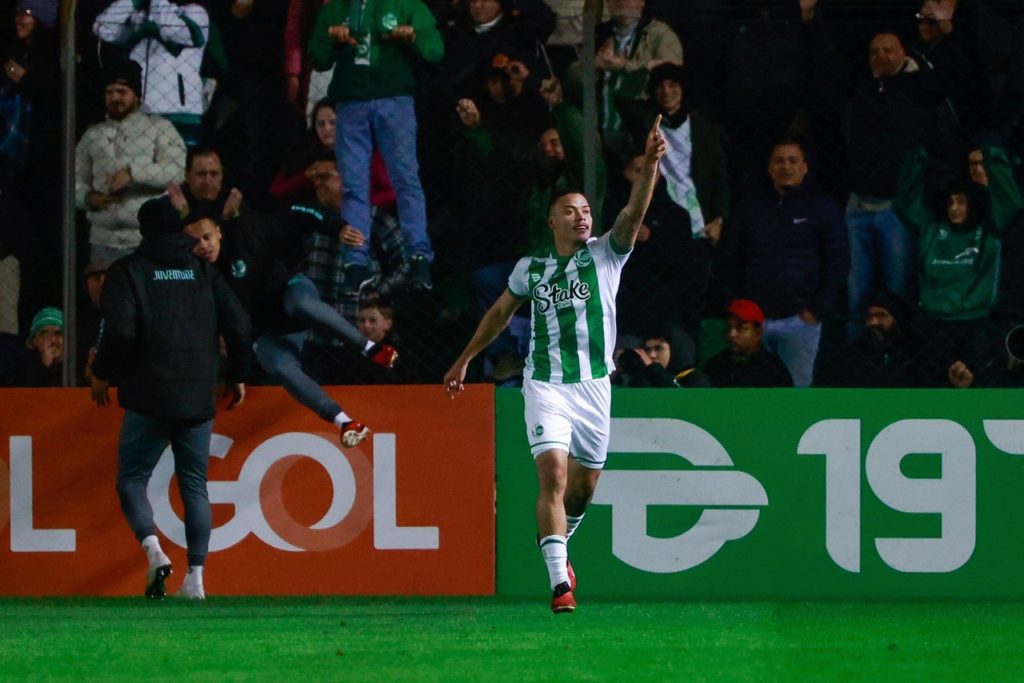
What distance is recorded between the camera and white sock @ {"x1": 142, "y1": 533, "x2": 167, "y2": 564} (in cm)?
749

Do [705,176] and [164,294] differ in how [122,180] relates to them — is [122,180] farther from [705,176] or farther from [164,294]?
[705,176]

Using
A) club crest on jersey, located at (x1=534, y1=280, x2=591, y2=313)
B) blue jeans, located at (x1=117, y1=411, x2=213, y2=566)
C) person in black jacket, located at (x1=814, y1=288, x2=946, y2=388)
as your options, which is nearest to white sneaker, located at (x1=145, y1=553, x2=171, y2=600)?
blue jeans, located at (x1=117, y1=411, x2=213, y2=566)

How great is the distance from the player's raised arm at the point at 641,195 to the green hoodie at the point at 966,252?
2.34m

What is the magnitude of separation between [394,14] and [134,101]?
155cm

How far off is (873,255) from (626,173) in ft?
4.84

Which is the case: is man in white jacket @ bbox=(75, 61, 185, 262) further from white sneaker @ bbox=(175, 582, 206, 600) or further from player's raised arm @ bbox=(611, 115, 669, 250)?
player's raised arm @ bbox=(611, 115, 669, 250)

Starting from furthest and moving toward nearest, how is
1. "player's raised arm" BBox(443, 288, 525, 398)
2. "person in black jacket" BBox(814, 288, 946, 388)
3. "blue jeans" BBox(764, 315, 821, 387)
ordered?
"blue jeans" BBox(764, 315, 821, 387), "person in black jacket" BBox(814, 288, 946, 388), "player's raised arm" BBox(443, 288, 525, 398)

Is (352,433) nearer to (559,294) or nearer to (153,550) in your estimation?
(153,550)

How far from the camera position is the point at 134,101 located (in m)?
8.81

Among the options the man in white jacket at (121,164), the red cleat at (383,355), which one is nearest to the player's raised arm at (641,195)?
the red cleat at (383,355)

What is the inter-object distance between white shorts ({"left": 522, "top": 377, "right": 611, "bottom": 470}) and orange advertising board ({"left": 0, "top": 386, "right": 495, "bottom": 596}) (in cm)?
100

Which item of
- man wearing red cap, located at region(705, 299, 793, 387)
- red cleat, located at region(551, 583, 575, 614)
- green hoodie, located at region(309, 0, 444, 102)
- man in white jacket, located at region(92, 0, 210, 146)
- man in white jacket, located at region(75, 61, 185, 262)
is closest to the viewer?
red cleat, located at region(551, 583, 575, 614)

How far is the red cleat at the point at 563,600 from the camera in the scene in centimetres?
653

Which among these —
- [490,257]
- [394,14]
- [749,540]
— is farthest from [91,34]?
[749,540]
